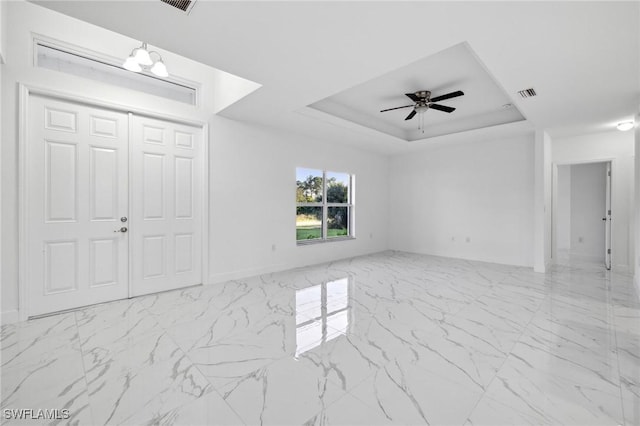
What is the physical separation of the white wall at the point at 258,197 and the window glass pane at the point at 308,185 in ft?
0.61

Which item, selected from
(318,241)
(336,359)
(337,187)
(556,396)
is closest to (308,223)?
(318,241)

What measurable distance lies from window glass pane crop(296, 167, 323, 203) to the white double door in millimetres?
1970

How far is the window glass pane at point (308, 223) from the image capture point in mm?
5570

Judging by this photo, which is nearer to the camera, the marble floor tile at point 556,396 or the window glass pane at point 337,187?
the marble floor tile at point 556,396

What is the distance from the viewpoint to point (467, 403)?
1.67 m

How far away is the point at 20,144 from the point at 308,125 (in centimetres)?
349

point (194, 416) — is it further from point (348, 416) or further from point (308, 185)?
point (308, 185)

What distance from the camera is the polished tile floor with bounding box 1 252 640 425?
5.31ft

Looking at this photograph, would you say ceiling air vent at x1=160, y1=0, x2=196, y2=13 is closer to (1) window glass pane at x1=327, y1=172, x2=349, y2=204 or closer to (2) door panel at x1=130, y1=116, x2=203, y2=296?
(2) door panel at x1=130, y1=116, x2=203, y2=296

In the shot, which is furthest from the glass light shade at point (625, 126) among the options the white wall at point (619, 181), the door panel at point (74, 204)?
the door panel at point (74, 204)

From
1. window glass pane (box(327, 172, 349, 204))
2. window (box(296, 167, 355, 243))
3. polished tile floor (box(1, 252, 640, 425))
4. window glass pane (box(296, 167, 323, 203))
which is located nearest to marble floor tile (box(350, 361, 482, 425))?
polished tile floor (box(1, 252, 640, 425))

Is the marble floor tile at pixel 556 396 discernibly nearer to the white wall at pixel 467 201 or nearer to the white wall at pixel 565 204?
the white wall at pixel 467 201

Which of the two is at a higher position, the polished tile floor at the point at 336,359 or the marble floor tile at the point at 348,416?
the polished tile floor at the point at 336,359

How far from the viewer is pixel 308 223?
5.77 metres
